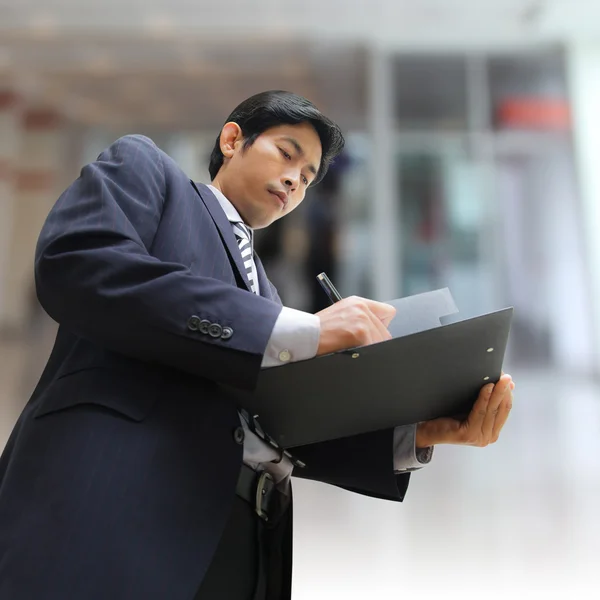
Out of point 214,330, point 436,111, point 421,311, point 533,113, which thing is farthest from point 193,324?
point 533,113

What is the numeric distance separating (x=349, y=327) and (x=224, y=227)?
0.83 ft

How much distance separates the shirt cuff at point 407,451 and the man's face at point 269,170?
1.30ft

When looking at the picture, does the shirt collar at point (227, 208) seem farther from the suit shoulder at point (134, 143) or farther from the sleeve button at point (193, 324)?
the sleeve button at point (193, 324)

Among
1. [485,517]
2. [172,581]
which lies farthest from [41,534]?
[485,517]

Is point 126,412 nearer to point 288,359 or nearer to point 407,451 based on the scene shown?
point 288,359

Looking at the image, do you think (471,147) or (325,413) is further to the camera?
(471,147)

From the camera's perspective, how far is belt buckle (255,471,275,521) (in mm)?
822

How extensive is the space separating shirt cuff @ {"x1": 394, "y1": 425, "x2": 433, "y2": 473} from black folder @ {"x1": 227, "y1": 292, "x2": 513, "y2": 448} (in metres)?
0.08

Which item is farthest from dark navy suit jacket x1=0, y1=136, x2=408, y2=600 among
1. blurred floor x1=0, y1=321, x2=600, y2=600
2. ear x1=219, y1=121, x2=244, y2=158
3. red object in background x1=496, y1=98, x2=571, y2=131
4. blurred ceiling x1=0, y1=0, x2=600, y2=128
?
red object in background x1=496, y1=98, x2=571, y2=131

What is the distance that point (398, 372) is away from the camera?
74cm

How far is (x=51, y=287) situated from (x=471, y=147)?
8.17m

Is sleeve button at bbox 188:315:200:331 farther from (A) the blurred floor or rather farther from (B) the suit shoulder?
(A) the blurred floor

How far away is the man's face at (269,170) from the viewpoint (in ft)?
2.88

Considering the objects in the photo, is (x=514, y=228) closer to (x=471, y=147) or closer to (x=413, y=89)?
(x=471, y=147)
